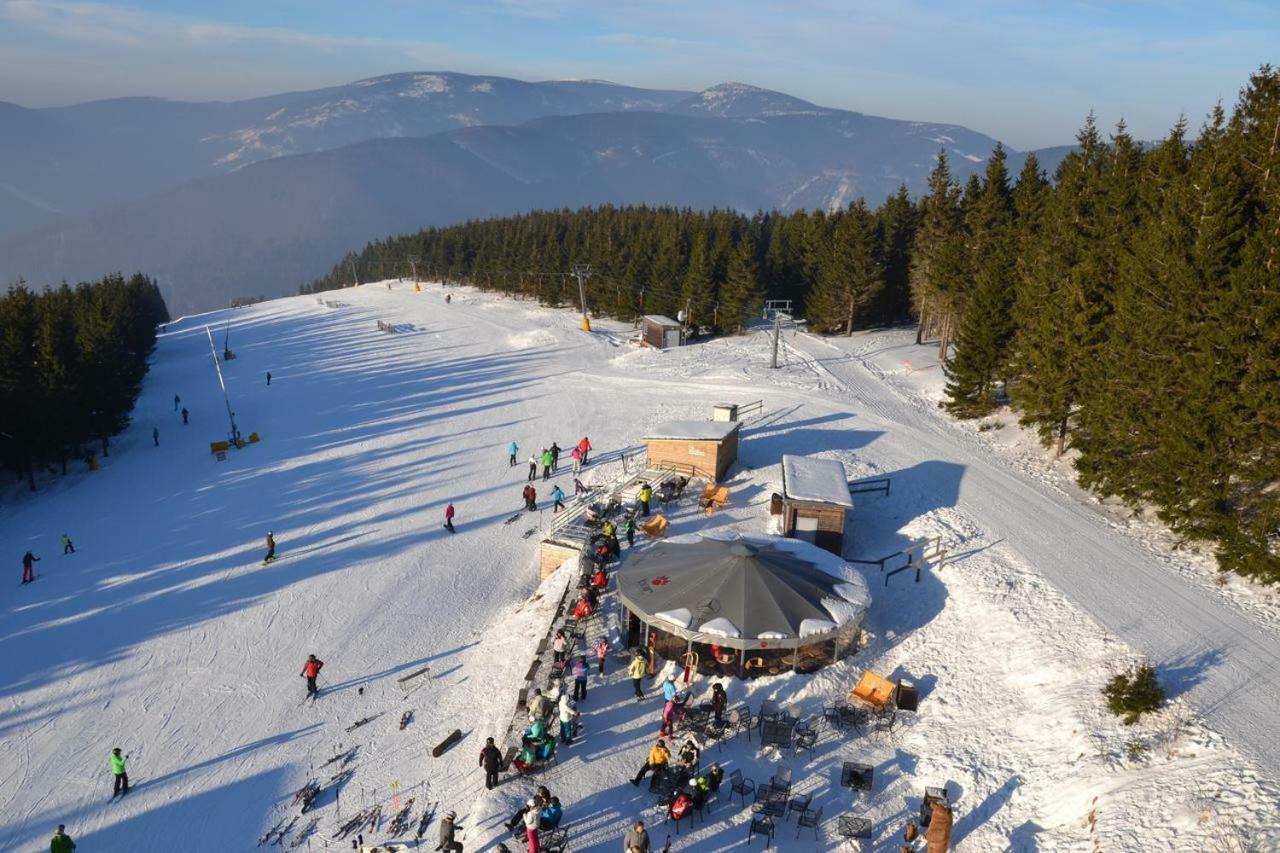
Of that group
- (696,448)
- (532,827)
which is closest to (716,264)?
(696,448)

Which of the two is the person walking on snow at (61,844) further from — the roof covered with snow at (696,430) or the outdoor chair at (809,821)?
the roof covered with snow at (696,430)

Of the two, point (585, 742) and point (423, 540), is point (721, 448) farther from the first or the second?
point (585, 742)

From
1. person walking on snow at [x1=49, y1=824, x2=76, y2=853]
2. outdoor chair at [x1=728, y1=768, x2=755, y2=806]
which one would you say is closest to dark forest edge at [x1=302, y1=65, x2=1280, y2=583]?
outdoor chair at [x1=728, y1=768, x2=755, y2=806]

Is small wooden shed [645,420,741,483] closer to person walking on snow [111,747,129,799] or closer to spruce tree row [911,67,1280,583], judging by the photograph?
spruce tree row [911,67,1280,583]

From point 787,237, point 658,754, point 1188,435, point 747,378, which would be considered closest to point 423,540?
point 658,754

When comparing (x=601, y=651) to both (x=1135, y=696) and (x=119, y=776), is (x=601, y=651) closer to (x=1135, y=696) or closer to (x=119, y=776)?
(x=1135, y=696)

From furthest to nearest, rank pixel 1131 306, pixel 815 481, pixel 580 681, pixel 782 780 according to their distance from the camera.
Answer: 1. pixel 815 481
2. pixel 1131 306
3. pixel 580 681
4. pixel 782 780
